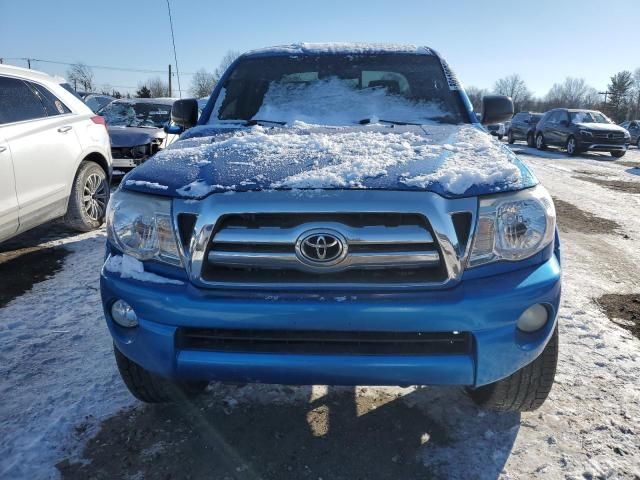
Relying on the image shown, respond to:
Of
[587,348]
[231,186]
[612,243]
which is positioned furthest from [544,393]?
[612,243]

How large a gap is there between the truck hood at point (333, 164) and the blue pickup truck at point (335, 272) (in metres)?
0.01

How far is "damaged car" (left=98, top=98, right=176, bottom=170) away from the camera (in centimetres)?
749

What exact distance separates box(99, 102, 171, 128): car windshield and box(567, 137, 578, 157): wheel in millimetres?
14350

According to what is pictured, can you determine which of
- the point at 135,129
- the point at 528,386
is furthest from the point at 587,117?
the point at 528,386

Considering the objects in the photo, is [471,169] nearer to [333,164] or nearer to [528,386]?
[333,164]

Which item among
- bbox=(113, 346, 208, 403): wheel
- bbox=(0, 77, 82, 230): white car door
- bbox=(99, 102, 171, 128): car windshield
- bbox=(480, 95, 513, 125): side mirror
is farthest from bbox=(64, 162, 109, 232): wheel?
bbox=(480, 95, 513, 125): side mirror

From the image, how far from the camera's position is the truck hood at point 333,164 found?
1.81 meters

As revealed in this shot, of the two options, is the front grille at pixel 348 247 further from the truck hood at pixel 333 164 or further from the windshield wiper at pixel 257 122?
the windshield wiper at pixel 257 122

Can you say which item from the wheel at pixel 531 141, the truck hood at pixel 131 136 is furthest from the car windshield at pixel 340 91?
the wheel at pixel 531 141

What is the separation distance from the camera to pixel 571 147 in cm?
1745

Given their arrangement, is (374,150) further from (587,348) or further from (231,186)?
(587,348)

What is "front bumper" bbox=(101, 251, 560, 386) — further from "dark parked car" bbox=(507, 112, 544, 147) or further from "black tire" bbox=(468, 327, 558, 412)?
"dark parked car" bbox=(507, 112, 544, 147)

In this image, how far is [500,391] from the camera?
210 centimetres

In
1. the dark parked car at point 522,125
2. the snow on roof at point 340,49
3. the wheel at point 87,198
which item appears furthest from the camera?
the dark parked car at point 522,125
